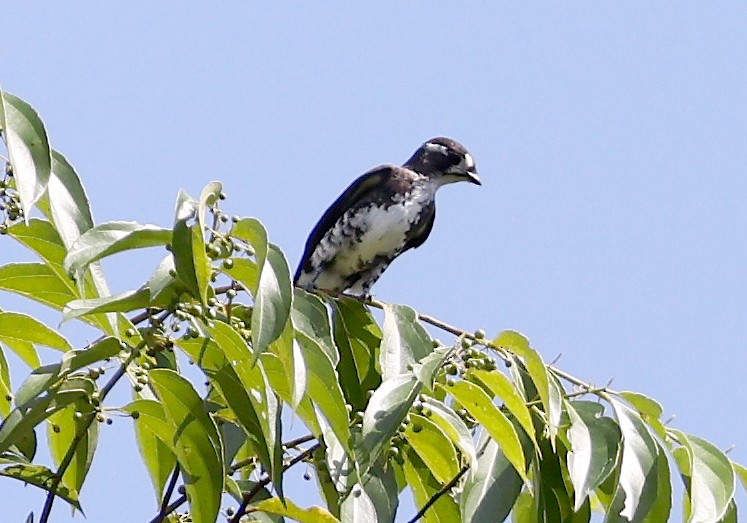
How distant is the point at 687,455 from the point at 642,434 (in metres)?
0.17

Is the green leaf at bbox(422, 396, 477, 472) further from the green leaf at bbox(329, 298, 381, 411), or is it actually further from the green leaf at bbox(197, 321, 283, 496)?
the green leaf at bbox(329, 298, 381, 411)

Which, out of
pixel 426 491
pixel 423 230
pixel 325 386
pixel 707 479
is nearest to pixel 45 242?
pixel 325 386

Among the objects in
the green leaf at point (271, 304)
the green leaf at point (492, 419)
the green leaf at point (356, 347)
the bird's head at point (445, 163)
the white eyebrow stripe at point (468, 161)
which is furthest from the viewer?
the white eyebrow stripe at point (468, 161)

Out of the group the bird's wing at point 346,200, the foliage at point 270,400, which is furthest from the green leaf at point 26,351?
the bird's wing at point 346,200

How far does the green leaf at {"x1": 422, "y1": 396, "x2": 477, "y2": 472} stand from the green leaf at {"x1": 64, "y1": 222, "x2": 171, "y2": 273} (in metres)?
0.62

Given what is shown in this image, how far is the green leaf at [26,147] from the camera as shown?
1810 mm

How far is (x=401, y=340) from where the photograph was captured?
239 cm

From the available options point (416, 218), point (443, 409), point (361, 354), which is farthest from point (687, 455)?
point (416, 218)

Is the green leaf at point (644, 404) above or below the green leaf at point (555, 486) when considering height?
above

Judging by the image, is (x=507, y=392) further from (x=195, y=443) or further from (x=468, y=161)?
(x=468, y=161)

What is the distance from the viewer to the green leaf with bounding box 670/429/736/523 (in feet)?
7.46

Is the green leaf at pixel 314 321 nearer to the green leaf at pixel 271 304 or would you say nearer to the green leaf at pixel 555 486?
the green leaf at pixel 271 304

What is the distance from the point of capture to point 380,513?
2350 millimetres

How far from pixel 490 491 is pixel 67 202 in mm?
853
